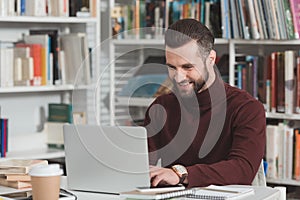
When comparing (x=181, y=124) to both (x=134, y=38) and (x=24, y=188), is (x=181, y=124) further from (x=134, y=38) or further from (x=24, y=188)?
(x=134, y=38)

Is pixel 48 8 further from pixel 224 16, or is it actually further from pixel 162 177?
pixel 162 177

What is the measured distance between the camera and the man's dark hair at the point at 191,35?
7.70ft

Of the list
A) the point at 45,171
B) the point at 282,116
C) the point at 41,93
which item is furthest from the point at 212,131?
the point at 41,93

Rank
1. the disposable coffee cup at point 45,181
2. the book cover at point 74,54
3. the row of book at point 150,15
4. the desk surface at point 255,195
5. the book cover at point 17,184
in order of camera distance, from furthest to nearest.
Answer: the row of book at point 150,15, the book cover at point 74,54, the book cover at point 17,184, the desk surface at point 255,195, the disposable coffee cup at point 45,181

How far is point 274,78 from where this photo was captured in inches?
143

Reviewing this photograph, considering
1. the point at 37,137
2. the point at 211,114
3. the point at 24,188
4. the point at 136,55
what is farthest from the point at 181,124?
the point at 136,55

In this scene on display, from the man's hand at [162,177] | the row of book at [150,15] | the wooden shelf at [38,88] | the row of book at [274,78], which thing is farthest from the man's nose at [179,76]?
the row of book at [150,15]

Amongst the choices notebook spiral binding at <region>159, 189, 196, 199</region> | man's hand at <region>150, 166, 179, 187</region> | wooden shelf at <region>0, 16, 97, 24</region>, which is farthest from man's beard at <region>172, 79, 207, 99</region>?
wooden shelf at <region>0, 16, 97, 24</region>

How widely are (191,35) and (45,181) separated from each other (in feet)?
2.65

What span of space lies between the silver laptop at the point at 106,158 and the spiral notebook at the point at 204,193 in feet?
0.23

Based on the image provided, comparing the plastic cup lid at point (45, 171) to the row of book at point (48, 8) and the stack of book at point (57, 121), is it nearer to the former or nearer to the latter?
the row of book at point (48, 8)

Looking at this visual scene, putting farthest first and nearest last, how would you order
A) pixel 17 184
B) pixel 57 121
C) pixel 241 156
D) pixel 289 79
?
pixel 57 121
pixel 289 79
pixel 241 156
pixel 17 184

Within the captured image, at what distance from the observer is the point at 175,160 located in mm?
2479

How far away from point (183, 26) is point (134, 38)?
1699 mm
